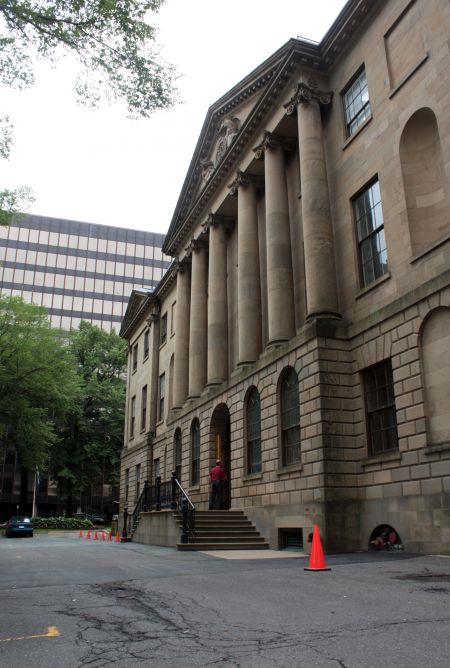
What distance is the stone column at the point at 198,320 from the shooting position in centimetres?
2788

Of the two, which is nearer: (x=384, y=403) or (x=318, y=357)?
(x=384, y=403)

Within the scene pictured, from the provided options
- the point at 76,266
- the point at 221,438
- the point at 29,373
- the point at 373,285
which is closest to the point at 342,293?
the point at 373,285

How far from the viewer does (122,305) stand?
8869cm

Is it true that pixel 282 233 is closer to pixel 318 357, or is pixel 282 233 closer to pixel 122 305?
pixel 318 357

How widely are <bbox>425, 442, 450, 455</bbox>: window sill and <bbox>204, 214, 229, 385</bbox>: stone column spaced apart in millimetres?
13123

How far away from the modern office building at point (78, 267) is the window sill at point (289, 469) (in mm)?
66425

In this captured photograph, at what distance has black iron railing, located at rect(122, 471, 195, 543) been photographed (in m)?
17.5

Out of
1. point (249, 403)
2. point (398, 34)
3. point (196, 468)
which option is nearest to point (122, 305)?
point (196, 468)

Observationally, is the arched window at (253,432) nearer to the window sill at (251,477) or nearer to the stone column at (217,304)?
the window sill at (251,477)

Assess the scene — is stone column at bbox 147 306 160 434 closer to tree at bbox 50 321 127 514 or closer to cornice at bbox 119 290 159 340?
cornice at bbox 119 290 159 340

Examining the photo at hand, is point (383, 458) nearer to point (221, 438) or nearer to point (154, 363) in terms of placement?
point (221, 438)

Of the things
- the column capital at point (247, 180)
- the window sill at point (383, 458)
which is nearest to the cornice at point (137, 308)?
the column capital at point (247, 180)

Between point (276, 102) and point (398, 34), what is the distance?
19.6ft

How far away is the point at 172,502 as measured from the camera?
20.6m
